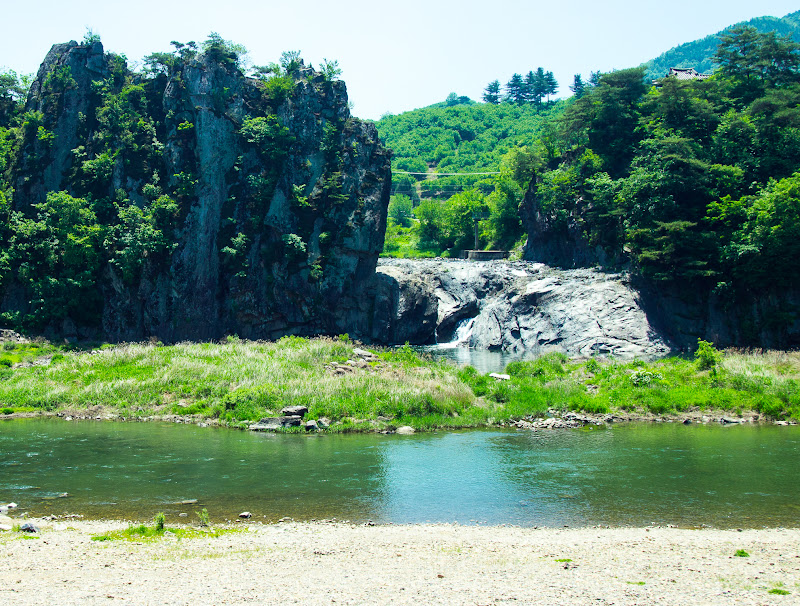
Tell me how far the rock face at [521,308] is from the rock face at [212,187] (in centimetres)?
609

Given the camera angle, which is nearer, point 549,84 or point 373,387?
point 373,387

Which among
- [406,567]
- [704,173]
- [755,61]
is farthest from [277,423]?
[755,61]

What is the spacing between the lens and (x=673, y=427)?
26.6 m

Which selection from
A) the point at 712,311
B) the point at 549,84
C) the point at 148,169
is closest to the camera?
the point at 712,311

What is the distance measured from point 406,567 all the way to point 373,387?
16.9 metres

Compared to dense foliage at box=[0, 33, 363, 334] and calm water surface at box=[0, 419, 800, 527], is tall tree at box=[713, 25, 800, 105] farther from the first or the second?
calm water surface at box=[0, 419, 800, 527]

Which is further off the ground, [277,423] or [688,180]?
[688,180]

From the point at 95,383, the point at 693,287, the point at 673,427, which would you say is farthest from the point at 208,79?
the point at 673,427

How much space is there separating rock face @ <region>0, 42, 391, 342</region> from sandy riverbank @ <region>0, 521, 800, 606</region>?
42.1 m

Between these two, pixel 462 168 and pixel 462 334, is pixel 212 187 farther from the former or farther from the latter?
pixel 462 168

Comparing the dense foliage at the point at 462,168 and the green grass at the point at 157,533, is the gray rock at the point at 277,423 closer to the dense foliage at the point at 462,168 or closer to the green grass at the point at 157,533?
the green grass at the point at 157,533

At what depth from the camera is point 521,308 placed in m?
57.8

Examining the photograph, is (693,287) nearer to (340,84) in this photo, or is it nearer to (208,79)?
(340,84)

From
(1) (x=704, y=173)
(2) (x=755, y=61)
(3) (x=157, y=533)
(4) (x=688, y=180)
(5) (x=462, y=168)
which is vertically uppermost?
(5) (x=462, y=168)
